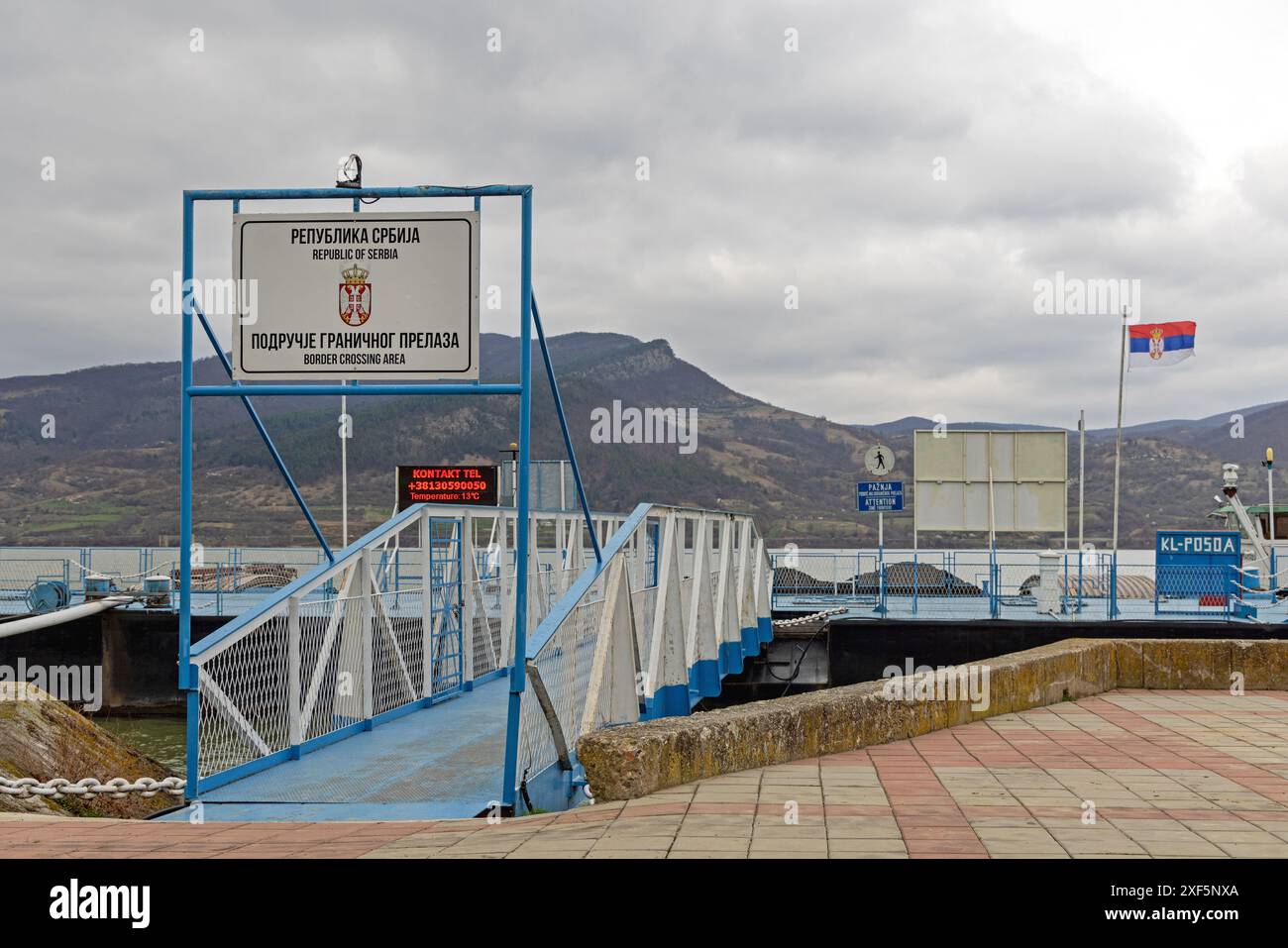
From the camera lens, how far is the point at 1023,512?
82.7 feet

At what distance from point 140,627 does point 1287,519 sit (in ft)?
82.4

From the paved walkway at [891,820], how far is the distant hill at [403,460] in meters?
70.3

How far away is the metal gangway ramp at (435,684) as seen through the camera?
7441 millimetres

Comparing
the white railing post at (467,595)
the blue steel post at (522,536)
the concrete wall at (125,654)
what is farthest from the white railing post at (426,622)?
the concrete wall at (125,654)

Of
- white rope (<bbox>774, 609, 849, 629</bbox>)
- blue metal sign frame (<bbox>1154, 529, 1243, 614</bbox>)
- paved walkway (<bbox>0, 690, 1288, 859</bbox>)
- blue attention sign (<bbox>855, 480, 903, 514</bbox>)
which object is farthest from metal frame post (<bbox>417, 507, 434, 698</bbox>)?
blue metal sign frame (<bbox>1154, 529, 1243, 614</bbox>)

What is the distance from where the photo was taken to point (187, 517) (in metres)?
7.54

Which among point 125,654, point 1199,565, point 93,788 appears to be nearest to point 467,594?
point 93,788

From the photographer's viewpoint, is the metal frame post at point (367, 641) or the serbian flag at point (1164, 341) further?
Result: the serbian flag at point (1164, 341)

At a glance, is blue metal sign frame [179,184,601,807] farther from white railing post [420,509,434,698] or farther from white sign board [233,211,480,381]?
white railing post [420,509,434,698]

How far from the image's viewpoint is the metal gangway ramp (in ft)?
24.4

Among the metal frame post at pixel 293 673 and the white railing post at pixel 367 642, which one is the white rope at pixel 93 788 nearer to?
the metal frame post at pixel 293 673

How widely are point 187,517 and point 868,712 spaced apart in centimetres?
437
